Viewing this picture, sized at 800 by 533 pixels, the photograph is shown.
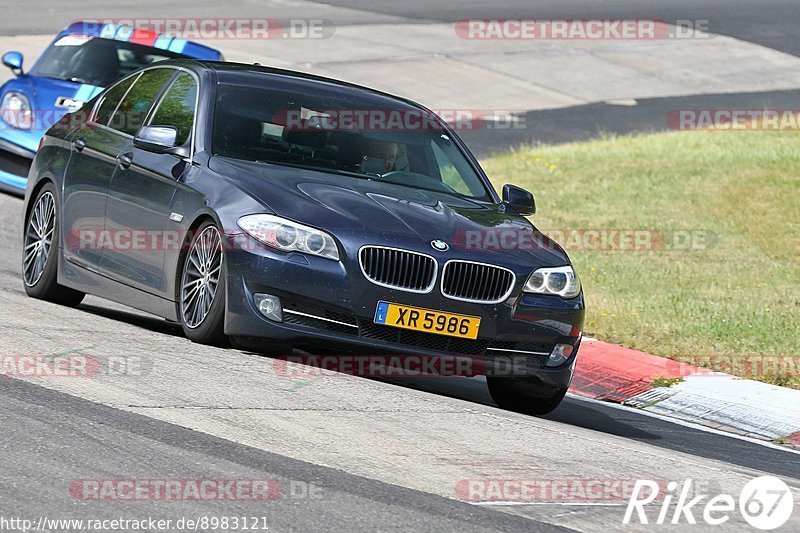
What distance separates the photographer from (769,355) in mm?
10531

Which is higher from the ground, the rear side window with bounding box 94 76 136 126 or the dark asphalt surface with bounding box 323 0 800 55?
the rear side window with bounding box 94 76 136 126

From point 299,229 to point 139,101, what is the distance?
2.36 metres

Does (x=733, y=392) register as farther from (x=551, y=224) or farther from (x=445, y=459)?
(x=551, y=224)

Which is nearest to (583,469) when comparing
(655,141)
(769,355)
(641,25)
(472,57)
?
(769,355)

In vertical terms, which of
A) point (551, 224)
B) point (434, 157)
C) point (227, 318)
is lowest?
point (551, 224)

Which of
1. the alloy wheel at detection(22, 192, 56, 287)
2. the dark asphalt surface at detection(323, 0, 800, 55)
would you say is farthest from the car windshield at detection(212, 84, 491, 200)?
the dark asphalt surface at detection(323, 0, 800, 55)

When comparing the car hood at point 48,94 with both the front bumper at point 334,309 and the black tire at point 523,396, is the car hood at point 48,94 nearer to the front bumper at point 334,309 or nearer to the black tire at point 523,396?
the black tire at point 523,396

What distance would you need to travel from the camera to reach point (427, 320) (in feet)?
24.9

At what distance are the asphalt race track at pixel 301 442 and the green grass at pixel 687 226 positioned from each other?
1994mm

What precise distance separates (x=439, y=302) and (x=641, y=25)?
2608 cm

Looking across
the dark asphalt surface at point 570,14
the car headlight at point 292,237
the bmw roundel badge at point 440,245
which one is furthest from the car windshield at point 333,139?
the dark asphalt surface at point 570,14

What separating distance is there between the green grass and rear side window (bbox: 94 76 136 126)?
3810 mm

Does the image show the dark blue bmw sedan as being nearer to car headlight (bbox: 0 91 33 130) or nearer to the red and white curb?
the red and white curb

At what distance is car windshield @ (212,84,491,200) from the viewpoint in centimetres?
851
